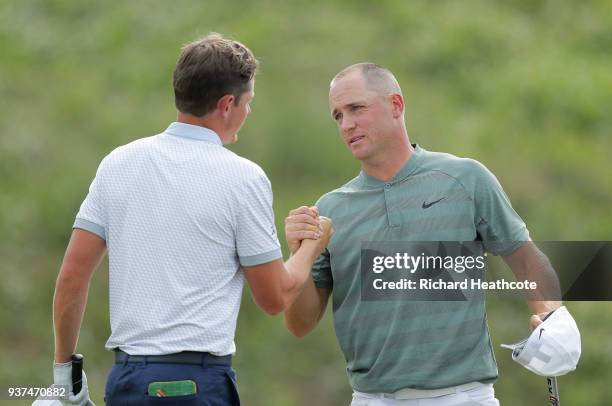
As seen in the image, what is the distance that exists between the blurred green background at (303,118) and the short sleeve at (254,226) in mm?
4354

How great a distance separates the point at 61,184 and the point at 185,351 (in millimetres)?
6055

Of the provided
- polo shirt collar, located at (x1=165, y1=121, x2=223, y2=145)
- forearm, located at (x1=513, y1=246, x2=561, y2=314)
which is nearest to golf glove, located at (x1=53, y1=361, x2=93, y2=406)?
polo shirt collar, located at (x1=165, y1=121, x2=223, y2=145)

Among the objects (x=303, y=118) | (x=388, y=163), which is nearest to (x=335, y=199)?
(x=388, y=163)

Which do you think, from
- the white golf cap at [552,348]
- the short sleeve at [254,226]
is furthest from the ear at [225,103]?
the white golf cap at [552,348]

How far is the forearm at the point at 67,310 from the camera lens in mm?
3168

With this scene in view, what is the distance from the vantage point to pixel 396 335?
370 cm

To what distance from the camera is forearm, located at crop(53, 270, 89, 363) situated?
317cm

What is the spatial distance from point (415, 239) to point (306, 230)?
1.35 ft

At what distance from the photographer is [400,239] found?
12.4 feet

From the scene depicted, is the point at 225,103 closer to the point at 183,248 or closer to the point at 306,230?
the point at 183,248

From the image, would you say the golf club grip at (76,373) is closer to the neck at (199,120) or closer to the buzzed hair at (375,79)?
the neck at (199,120)

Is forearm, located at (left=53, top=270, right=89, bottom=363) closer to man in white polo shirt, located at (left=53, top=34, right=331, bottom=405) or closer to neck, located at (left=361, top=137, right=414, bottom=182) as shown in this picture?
man in white polo shirt, located at (left=53, top=34, right=331, bottom=405)

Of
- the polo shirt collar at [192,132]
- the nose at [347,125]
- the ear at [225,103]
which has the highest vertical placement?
the ear at [225,103]

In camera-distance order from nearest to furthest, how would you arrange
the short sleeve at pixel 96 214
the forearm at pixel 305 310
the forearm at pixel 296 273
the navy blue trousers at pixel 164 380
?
the navy blue trousers at pixel 164 380 → the short sleeve at pixel 96 214 → the forearm at pixel 296 273 → the forearm at pixel 305 310
